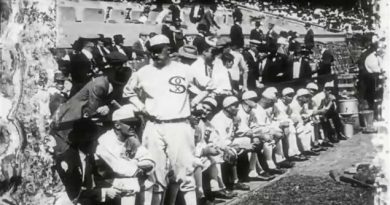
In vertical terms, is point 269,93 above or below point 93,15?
below

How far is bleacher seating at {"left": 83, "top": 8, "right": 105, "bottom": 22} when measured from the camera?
142 inches

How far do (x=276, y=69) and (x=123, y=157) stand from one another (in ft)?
6.63

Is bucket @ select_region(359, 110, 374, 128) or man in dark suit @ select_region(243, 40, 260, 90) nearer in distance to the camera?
bucket @ select_region(359, 110, 374, 128)

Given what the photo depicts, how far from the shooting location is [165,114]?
3529mm

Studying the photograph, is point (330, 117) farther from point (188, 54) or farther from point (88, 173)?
point (88, 173)

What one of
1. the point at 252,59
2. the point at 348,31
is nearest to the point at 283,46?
the point at 252,59

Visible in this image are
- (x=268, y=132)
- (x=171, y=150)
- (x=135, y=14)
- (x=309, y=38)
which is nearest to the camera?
(x=171, y=150)

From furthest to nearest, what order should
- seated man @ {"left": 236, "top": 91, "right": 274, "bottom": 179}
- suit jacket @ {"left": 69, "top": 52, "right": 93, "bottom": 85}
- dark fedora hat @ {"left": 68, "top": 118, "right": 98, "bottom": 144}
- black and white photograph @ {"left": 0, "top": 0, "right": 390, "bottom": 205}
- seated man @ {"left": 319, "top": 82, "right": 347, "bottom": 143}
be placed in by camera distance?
1. seated man @ {"left": 319, "top": 82, "right": 347, "bottom": 143}
2. seated man @ {"left": 236, "top": 91, "right": 274, "bottom": 179}
3. suit jacket @ {"left": 69, "top": 52, "right": 93, "bottom": 85}
4. dark fedora hat @ {"left": 68, "top": 118, "right": 98, "bottom": 144}
5. black and white photograph @ {"left": 0, "top": 0, "right": 390, "bottom": 205}

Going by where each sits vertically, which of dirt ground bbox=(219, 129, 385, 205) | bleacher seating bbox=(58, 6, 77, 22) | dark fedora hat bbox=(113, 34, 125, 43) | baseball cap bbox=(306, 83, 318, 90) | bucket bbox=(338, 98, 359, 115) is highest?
bleacher seating bbox=(58, 6, 77, 22)

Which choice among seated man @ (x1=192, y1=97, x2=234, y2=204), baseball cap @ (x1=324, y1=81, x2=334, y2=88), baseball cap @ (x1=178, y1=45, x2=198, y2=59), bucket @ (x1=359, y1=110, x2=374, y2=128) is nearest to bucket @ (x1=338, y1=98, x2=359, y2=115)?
baseball cap @ (x1=324, y1=81, x2=334, y2=88)

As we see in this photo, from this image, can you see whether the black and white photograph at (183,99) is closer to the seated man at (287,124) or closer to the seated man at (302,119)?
the seated man at (287,124)

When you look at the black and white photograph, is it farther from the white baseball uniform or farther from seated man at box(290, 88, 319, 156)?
seated man at box(290, 88, 319, 156)

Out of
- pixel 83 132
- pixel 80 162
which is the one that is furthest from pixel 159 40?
pixel 80 162

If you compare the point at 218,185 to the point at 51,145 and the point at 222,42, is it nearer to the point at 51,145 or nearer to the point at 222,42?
the point at 222,42
